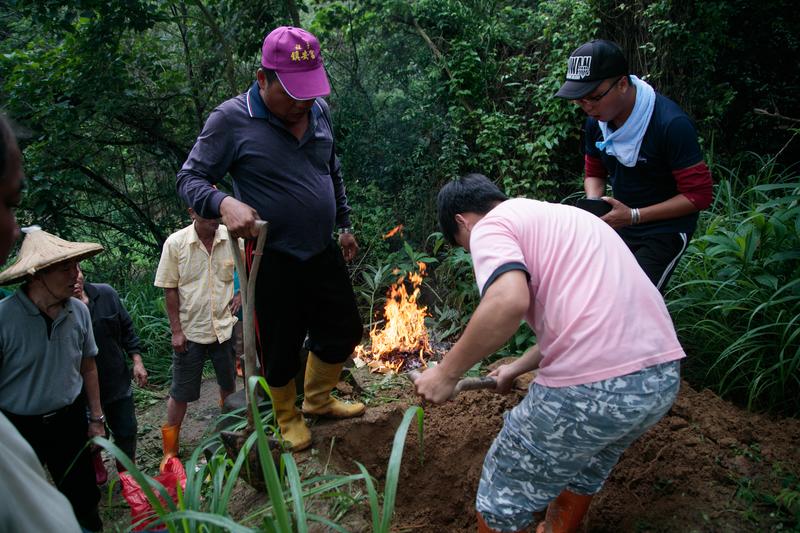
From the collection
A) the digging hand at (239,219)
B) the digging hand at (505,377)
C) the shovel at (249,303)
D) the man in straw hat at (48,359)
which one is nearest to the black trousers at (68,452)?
the man in straw hat at (48,359)

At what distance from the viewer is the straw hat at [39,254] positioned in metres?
2.92

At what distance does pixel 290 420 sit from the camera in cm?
333

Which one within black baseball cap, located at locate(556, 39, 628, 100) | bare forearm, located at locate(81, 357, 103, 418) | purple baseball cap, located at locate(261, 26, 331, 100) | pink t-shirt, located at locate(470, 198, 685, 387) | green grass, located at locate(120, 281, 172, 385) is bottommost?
green grass, located at locate(120, 281, 172, 385)

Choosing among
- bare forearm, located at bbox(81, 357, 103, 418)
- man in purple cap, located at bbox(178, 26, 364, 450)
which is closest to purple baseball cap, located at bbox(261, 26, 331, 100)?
man in purple cap, located at bbox(178, 26, 364, 450)

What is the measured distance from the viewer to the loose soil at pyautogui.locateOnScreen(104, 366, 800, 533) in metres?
2.72

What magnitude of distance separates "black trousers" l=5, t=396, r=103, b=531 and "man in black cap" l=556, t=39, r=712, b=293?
10.4ft

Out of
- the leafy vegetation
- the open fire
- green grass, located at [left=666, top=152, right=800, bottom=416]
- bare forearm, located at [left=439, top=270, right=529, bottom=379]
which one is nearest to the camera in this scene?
bare forearm, located at [left=439, top=270, right=529, bottom=379]

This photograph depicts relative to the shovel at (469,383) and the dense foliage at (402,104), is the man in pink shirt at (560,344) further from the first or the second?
the dense foliage at (402,104)

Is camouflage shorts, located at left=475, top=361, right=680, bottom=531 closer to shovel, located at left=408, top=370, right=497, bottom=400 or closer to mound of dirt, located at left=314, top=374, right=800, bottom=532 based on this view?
shovel, located at left=408, top=370, right=497, bottom=400

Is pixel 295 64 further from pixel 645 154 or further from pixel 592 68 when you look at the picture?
pixel 645 154

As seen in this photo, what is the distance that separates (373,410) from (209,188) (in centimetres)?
180

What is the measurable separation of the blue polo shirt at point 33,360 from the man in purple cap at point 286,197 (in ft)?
3.45

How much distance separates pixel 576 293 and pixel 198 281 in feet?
10.4

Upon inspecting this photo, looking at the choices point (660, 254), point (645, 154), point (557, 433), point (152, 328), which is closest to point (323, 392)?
point (557, 433)
